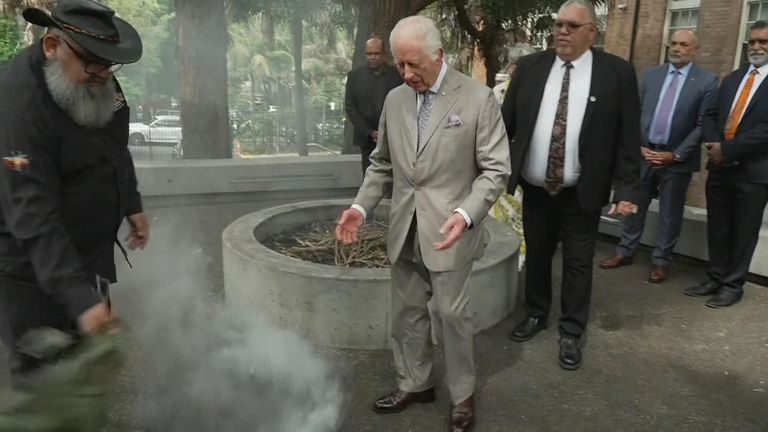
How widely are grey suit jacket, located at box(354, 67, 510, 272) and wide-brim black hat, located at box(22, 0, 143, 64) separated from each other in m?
1.17

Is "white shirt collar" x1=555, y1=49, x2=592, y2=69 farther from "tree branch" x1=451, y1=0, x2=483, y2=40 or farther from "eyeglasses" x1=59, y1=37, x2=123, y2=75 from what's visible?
Result: "tree branch" x1=451, y1=0, x2=483, y2=40

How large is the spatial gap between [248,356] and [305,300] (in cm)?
47

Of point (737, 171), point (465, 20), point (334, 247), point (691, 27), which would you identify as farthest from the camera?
point (691, 27)

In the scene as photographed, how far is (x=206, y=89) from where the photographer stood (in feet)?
31.9

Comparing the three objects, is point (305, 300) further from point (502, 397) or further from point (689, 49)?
point (689, 49)

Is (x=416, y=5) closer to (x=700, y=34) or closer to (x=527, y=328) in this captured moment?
(x=527, y=328)

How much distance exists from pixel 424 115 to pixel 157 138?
22.0m

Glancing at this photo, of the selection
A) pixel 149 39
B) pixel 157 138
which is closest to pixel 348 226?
pixel 157 138

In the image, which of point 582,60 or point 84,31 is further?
point 582,60

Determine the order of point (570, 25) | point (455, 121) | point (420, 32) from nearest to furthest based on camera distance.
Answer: point (420, 32) → point (455, 121) → point (570, 25)

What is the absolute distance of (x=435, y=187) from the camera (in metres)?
2.64

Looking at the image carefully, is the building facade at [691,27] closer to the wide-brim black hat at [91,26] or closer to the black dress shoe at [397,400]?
the black dress shoe at [397,400]

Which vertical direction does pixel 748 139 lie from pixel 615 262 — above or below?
above

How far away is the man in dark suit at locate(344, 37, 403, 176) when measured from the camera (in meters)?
5.92
